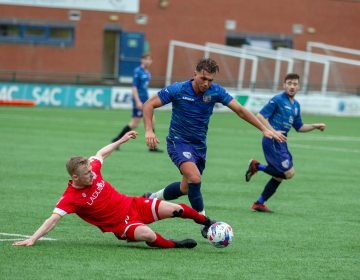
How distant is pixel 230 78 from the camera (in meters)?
44.7

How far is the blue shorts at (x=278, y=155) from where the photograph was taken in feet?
43.7

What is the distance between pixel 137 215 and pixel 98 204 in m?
0.45

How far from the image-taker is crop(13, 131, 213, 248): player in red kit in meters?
9.26

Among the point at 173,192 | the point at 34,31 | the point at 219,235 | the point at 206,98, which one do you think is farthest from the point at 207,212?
the point at 34,31

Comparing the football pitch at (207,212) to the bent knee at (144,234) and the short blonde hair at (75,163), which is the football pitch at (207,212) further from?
the short blonde hair at (75,163)

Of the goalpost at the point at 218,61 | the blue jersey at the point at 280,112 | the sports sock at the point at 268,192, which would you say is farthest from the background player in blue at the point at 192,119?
the goalpost at the point at 218,61

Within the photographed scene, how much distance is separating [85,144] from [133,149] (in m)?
1.19

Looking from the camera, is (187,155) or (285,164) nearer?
(187,155)

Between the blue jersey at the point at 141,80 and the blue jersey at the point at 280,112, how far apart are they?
8.89 metres

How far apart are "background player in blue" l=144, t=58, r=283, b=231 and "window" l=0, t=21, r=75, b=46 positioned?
3111 centimetres

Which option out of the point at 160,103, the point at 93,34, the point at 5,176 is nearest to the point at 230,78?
the point at 93,34

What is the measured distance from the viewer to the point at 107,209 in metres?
9.52

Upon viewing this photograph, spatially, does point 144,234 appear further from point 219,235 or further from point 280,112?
point 280,112

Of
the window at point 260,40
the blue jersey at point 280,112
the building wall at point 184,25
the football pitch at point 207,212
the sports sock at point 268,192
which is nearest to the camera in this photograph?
the football pitch at point 207,212
